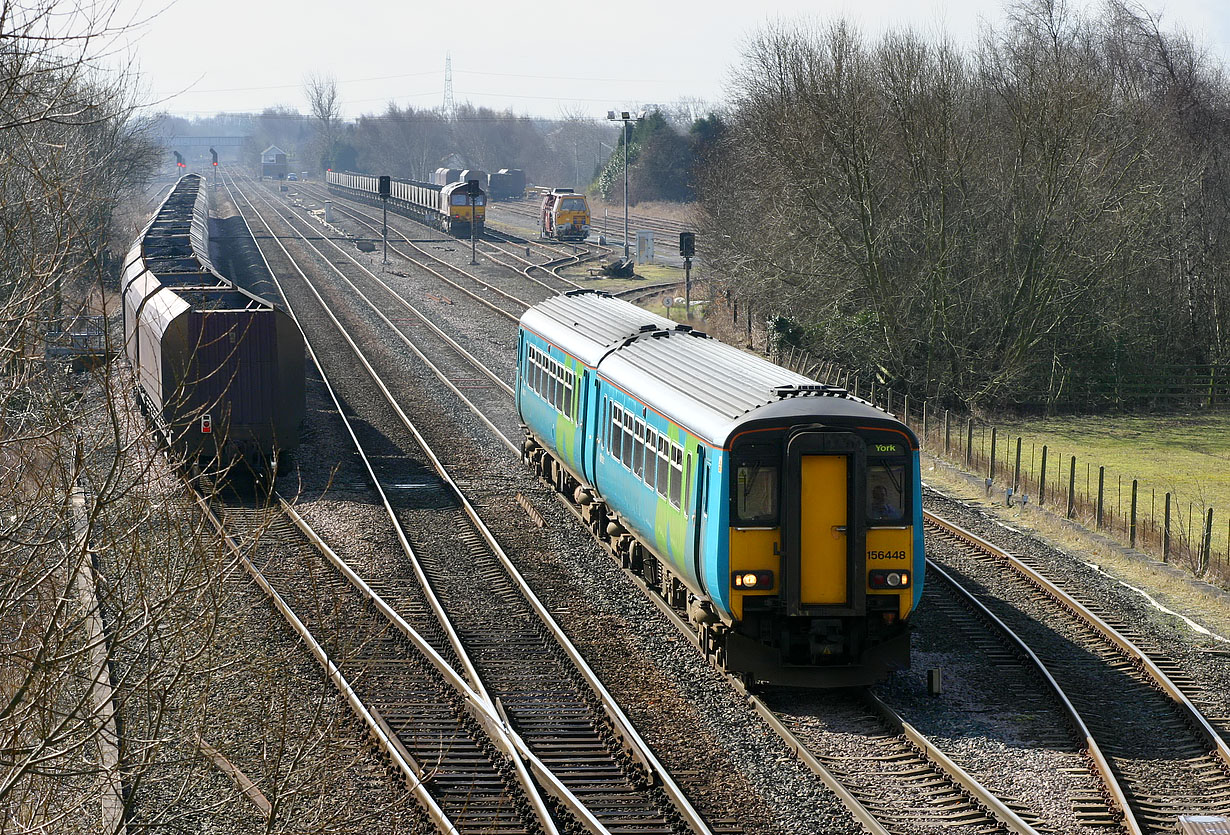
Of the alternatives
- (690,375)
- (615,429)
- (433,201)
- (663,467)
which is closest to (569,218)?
(433,201)

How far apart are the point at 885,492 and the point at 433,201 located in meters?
62.8

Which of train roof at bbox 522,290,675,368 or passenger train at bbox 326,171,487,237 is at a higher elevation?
passenger train at bbox 326,171,487,237

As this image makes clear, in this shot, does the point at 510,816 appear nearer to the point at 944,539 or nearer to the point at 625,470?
the point at 625,470

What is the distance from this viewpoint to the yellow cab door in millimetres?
11500

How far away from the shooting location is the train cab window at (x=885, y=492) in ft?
38.3

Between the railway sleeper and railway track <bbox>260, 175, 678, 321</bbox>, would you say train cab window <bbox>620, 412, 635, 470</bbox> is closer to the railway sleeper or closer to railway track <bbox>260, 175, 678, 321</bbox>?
the railway sleeper

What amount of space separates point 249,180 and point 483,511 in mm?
128393

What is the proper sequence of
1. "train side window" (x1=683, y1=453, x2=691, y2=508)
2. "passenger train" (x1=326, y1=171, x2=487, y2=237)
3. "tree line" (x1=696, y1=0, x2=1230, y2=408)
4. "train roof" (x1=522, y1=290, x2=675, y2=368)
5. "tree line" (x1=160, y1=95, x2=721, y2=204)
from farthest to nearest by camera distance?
"tree line" (x1=160, y1=95, x2=721, y2=204)
"passenger train" (x1=326, y1=171, x2=487, y2=237)
"tree line" (x1=696, y1=0, x2=1230, y2=408)
"train roof" (x1=522, y1=290, x2=675, y2=368)
"train side window" (x1=683, y1=453, x2=691, y2=508)

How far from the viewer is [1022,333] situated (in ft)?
94.3

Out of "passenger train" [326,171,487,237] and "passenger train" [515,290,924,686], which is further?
"passenger train" [326,171,487,237]

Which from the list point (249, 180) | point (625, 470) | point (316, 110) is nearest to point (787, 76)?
point (625, 470)

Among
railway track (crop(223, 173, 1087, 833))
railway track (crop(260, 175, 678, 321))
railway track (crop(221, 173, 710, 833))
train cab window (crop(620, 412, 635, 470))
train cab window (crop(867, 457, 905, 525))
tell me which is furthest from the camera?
railway track (crop(260, 175, 678, 321))

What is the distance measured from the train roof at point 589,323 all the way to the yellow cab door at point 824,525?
5.45m

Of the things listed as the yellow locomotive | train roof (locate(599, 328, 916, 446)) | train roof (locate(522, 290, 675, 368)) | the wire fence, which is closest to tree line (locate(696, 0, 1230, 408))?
the wire fence
